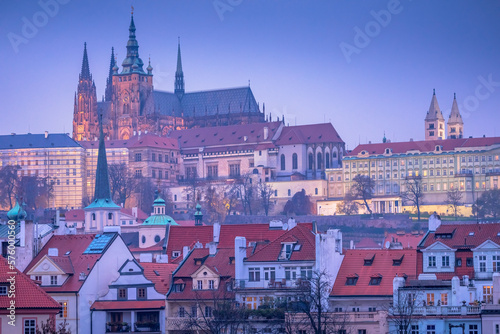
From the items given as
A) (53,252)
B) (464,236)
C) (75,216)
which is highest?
(75,216)

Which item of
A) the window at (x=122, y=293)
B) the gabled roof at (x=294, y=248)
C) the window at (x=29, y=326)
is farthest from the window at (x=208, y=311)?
the window at (x=29, y=326)

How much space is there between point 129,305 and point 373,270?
9.55m

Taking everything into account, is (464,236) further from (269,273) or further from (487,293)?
(269,273)

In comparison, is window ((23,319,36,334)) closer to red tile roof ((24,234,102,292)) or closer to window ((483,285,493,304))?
red tile roof ((24,234,102,292))

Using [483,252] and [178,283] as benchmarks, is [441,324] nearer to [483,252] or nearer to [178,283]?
[483,252]

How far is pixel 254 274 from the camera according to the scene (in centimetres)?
5900

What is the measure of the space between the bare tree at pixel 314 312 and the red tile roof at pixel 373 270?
2.62 ft

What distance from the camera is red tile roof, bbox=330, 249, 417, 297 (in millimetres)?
55500

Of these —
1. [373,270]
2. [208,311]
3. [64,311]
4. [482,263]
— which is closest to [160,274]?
[64,311]

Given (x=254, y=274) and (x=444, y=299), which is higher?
(x=254, y=274)

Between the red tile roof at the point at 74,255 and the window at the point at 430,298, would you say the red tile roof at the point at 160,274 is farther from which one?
the window at the point at 430,298

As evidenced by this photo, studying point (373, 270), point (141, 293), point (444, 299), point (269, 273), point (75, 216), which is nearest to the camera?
point (444, 299)

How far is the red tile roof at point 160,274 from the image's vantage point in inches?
2371

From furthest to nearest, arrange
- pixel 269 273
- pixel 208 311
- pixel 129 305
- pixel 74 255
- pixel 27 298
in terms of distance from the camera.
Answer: pixel 74 255
pixel 129 305
pixel 269 273
pixel 208 311
pixel 27 298
